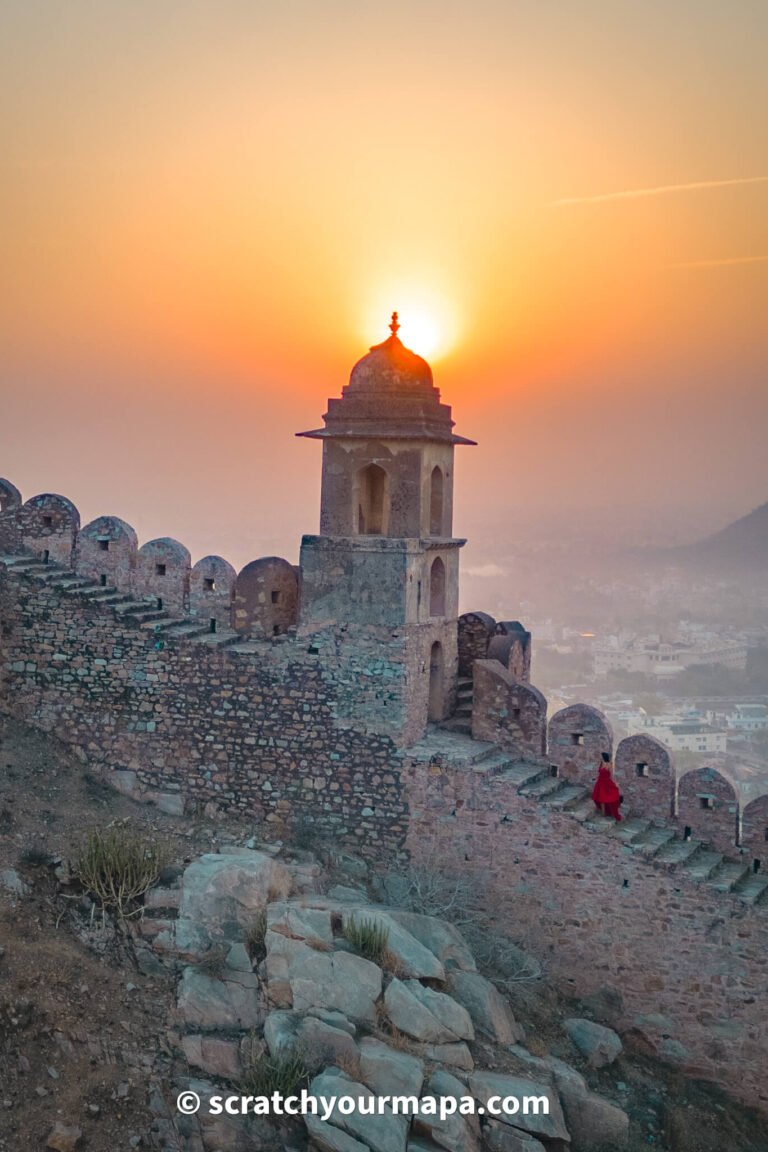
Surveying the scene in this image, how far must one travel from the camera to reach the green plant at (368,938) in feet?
38.4

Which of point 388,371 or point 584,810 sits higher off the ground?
point 388,371

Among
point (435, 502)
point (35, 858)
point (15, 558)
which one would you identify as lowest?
point (35, 858)

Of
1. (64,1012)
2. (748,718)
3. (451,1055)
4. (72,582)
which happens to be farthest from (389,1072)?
(748,718)

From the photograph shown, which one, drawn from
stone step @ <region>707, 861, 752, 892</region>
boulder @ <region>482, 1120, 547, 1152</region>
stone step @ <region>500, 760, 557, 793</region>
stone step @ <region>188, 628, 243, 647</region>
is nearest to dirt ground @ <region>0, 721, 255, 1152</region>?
stone step @ <region>188, 628, 243, 647</region>

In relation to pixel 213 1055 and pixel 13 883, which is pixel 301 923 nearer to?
pixel 213 1055

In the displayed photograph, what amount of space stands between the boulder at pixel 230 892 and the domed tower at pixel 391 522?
2.81 meters

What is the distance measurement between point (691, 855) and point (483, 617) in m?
4.29

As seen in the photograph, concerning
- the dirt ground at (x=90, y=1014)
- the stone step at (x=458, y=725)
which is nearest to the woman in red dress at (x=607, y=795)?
the stone step at (x=458, y=725)

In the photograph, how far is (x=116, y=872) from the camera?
1233 cm

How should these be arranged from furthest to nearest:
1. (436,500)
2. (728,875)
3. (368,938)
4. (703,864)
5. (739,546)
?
1. (739,546)
2. (436,500)
3. (703,864)
4. (728,875)
5. (368,938)

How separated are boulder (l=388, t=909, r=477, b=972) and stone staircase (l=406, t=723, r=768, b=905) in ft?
Result: 6.14

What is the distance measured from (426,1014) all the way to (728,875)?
159 inches

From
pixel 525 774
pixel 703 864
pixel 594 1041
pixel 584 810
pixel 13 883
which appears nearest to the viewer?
pixel 13 883

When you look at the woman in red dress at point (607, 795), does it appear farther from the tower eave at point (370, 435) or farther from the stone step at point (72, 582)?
the stone step at point (72, 582)
